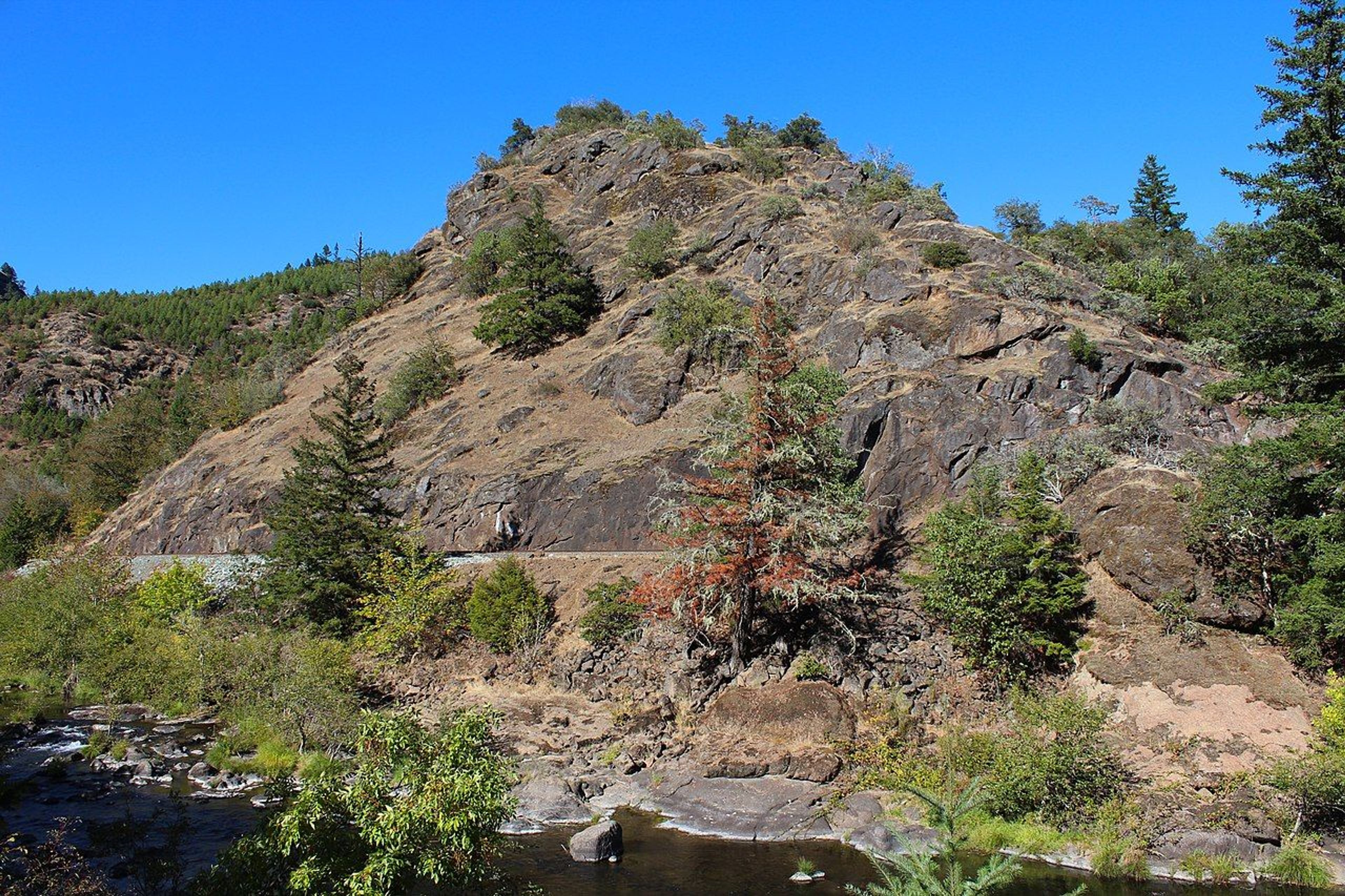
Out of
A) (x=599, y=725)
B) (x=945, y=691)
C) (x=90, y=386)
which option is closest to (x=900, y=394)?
(x=945, y=691)

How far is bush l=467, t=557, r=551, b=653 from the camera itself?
32531mm

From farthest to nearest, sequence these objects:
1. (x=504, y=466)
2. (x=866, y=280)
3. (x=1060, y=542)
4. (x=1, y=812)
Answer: (x=866, y=280) < (x=504, y=466) < (x=1060, y=542) < (x=1, y=812)

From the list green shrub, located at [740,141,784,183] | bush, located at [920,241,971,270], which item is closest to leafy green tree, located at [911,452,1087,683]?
bush, located at [920,241,971,270]

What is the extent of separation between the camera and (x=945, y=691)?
26297mm

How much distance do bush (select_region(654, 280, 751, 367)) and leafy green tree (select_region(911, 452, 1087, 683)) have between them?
2131cm

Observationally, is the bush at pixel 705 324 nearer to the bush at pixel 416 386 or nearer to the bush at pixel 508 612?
the bush at pixel 416 386

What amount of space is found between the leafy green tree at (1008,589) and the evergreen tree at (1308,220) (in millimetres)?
7652

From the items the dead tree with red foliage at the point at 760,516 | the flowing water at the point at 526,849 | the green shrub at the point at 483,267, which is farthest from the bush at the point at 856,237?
the flowing water at the point at 526,849

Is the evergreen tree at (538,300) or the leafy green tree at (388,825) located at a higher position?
the evergreen tree at (538,300)

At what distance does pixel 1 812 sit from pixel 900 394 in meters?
35.5

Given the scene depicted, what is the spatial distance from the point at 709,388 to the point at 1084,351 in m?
19.4

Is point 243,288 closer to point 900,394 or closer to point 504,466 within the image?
point 504,466

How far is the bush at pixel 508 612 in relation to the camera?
3253cm

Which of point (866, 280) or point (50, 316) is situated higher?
point (50, 316)
